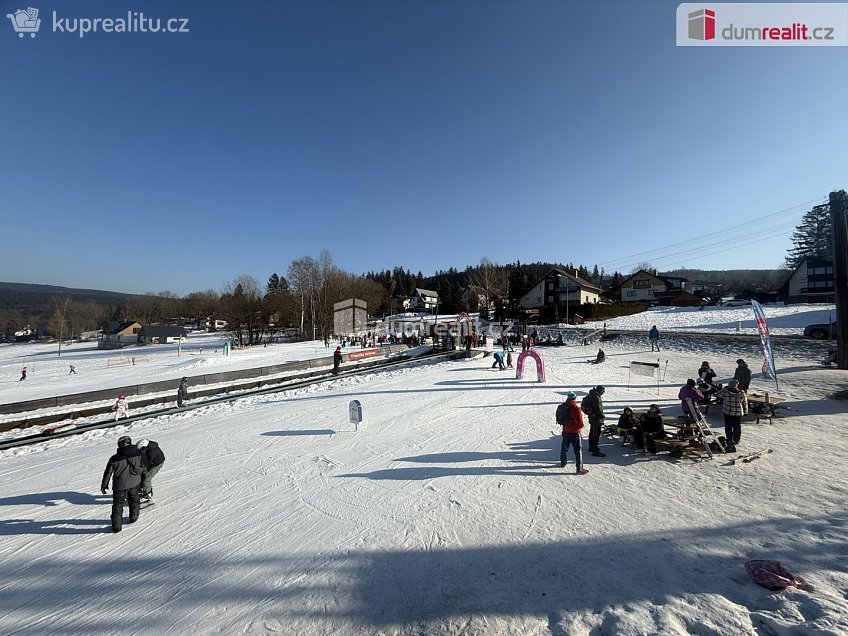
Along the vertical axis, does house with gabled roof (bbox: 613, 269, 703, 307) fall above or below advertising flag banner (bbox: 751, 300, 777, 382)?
above

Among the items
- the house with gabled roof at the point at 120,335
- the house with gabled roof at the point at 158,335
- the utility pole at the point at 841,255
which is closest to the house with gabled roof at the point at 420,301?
the house with gabled roof at the point at 158,335

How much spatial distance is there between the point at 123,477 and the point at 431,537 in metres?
4.66

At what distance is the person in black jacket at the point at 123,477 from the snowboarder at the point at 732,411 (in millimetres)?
10690

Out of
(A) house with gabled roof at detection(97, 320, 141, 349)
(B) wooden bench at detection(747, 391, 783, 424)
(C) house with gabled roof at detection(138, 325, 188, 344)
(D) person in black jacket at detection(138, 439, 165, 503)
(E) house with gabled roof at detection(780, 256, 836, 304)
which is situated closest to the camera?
(D) person in black jacket at detection(138, 439, 165, 503)

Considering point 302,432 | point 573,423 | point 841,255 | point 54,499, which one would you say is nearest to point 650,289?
point 841,255

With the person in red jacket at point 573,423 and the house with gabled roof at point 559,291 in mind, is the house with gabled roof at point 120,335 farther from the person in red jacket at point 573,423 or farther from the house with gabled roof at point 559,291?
the person in red jacket at point 573,423

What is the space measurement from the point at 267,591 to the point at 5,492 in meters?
7.44

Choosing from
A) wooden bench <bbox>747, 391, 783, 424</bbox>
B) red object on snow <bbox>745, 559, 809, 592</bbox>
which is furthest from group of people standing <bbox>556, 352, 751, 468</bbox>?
wooden bench <bbox>747, 391, 783, 424</bbox>

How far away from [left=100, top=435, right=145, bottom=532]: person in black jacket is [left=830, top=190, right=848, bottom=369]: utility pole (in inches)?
866

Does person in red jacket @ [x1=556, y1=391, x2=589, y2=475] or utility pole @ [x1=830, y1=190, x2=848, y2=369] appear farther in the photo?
utility pole @ [x1=830, y1=190, x2=848, y2=369]

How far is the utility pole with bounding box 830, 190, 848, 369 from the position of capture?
43.5ft

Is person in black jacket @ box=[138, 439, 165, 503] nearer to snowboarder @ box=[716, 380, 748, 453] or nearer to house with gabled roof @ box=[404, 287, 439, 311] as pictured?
snowboarder @ box=[716, 380, 748, 453]

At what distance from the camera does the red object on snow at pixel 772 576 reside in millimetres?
3508

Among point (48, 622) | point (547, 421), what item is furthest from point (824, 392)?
point (48, 622)
